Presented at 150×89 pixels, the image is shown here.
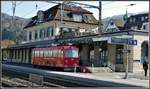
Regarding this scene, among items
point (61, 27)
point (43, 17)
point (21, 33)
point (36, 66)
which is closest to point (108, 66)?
point (36, 66)

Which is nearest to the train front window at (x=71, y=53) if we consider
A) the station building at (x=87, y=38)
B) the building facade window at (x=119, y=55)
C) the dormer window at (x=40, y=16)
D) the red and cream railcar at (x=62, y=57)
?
the red and cream railcar at (x=62, y=57)

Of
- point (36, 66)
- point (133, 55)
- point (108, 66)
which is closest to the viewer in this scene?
point (133, 55)

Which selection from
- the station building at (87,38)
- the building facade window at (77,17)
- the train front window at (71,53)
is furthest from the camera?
the building facade window at (77,17)

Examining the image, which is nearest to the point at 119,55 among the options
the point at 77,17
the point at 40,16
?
the point at 77,17

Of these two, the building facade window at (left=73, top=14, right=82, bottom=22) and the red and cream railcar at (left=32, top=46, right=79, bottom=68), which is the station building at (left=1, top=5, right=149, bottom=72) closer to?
the building facade window at (left=73, top=14, right=82, bottom=22)

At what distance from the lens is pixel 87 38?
3831cm

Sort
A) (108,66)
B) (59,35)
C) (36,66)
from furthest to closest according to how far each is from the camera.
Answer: (59,35)
(36,66)
(108,66)

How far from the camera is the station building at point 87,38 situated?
110ft

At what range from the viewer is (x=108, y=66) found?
3566 cm

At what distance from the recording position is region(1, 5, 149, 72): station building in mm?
33562

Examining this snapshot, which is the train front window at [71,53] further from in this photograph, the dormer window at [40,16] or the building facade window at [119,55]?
the dormer window at [40,16]

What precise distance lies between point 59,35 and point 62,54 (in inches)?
607

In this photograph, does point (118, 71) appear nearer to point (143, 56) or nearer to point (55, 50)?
point (143, 56)

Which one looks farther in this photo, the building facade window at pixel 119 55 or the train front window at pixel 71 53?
the train front window at pixel 71 53
